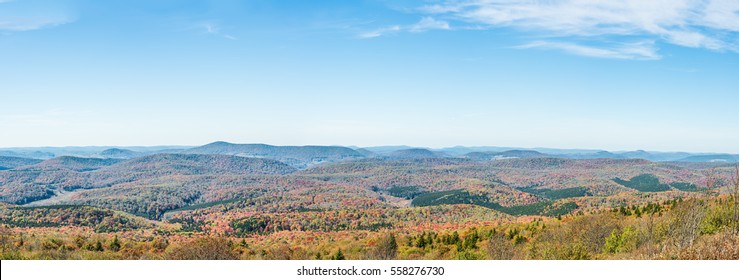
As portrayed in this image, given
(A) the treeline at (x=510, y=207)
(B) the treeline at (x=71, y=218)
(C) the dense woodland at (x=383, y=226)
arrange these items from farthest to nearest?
(A) the treeline at (x=510, y=207) < (B) the treeline at (x=71, y=218) < (C) the dense woodland at (x=383, y=226)

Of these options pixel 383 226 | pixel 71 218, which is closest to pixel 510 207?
pixel 383 226

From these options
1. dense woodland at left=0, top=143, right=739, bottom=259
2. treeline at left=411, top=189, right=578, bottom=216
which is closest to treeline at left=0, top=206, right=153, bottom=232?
dense woodland at left=0, top=143, right=739, bottom=259

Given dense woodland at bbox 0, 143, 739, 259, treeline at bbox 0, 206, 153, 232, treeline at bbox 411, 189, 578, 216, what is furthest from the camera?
treeline at bbox 411, 189, 578, 216

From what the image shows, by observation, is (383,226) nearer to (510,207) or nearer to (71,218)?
(510,207)

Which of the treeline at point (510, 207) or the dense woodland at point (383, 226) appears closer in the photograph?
the dense woodland at point (383, 226)

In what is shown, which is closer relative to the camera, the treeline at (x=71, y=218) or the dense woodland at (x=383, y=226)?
the dense woodland at (x=383, y=226)

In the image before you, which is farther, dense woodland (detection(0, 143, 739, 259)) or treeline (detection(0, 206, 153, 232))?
treeline (detection(0, 206, 153, 232))

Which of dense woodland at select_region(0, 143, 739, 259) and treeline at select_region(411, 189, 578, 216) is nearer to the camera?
dense woodland at select_region(0, 143, 739, 259)

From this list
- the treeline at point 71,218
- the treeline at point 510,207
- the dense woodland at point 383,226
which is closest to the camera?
the dense woodland at point 383,226

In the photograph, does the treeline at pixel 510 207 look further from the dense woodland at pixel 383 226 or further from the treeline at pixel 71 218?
the treeline at pixel 71 218

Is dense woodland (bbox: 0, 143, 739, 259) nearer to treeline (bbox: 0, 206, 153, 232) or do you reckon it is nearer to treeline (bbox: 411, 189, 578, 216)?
treeline (bbox: 0, 206, 153, 232)

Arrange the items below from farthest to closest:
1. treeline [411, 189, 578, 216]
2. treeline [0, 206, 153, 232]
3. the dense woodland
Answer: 1. treeline [411, 189, 578, 216]
2. treeline [0, 206, 153, 232]
3. the dense woodland

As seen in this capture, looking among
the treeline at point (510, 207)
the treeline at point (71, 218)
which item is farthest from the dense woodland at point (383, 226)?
the treeline at point (510, 207)
